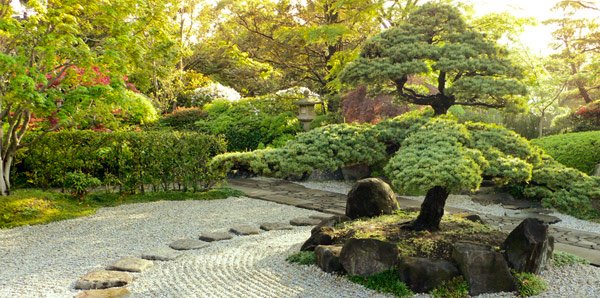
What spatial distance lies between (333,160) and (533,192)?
3.92 m

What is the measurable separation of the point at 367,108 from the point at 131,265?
8091 millimetres

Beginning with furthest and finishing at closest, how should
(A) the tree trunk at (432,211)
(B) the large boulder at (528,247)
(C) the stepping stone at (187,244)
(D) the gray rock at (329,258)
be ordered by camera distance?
(C) the stepping stone at (187,244) < (A) the tree trunk at (432,211) < (D) the gray rock at (329,258) < (B) the large boulder at (528,247)

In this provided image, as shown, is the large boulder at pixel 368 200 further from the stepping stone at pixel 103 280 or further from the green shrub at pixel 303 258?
the stepping stone at pixel 103 280

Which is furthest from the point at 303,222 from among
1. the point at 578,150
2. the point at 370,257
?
the point at 578,150

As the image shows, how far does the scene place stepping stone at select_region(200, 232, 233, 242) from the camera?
627cm

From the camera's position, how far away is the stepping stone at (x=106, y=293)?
421 cm

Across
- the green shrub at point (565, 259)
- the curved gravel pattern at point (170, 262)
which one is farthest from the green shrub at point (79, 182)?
the green shrub at point (565, 259)

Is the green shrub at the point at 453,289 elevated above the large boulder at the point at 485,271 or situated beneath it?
situated beneath

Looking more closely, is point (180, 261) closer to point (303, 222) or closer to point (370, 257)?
point (370, 257)

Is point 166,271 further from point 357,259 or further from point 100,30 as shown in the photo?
point 100,30

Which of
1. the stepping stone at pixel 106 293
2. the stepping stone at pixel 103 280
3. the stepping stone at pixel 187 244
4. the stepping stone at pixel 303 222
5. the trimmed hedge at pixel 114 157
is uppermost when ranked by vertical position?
the trimmed hedge at pixel 114 157

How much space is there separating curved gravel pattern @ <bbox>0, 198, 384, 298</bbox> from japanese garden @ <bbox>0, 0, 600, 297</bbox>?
0.03 metres

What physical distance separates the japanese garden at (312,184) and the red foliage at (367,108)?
4 centimetres

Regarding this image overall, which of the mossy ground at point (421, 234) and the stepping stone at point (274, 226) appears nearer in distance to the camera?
the mossy ground at point (421, 234)
